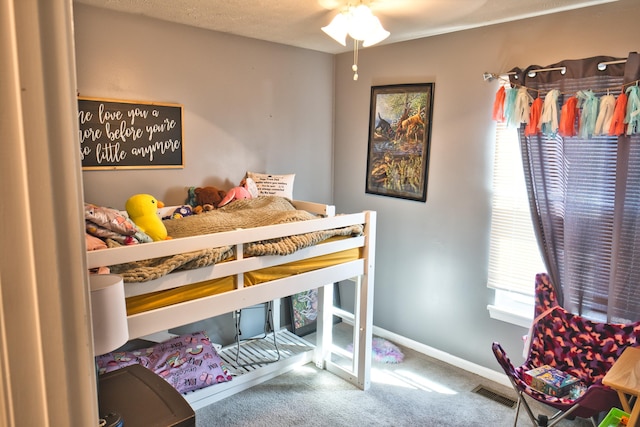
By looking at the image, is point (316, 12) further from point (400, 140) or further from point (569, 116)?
point (569, 116)

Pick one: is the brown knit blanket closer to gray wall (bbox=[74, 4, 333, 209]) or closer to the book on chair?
gray wall (bbox=[74, 4, 333, 209])

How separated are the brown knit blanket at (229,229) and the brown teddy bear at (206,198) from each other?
8 cm

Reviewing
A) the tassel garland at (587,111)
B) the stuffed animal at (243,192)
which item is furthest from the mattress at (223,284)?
the tassel garland at (587,111)

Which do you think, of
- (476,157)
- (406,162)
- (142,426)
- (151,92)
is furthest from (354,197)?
(142,426)

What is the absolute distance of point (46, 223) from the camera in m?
0.45

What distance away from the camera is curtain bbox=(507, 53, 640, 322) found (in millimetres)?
2260

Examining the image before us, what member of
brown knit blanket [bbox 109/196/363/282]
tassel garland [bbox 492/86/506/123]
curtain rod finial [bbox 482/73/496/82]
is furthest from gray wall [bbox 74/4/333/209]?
tassel garland [bbox 492/86/506/123]

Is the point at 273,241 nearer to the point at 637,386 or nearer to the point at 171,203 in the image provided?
the point at 171,203

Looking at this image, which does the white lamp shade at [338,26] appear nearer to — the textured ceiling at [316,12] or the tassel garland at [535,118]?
the textured ceiling at [316,12]

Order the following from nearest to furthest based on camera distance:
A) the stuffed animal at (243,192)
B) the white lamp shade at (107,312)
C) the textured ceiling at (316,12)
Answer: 1. the white lamp shade at (107,312)
2. the textured ceiling at (316,12)
3. the stuffed animal at (243,192)

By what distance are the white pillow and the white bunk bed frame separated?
129 millimetres

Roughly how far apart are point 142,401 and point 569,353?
2.15 metres

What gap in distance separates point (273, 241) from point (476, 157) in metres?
1.46

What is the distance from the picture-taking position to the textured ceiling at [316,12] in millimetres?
2336
